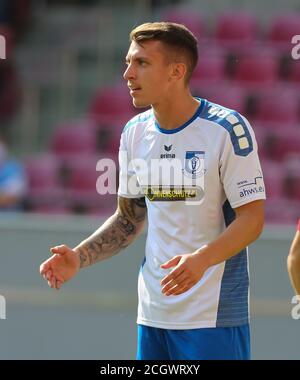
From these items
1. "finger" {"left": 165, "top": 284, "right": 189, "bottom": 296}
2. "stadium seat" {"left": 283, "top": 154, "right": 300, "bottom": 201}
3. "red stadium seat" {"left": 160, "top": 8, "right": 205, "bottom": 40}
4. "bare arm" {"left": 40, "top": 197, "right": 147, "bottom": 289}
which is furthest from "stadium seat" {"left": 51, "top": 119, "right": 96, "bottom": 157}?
"finger" {"left": 165, "top": 284, "right": 189, "bottom": 296}

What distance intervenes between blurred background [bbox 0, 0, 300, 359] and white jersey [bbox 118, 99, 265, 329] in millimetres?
2994

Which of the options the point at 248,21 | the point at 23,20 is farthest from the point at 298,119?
the point at 23,20

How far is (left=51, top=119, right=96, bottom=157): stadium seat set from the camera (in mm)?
10508

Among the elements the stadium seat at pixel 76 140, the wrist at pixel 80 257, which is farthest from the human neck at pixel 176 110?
the stadium seat at pixel 76 140

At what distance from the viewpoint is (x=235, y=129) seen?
434 cm

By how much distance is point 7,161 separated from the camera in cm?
992

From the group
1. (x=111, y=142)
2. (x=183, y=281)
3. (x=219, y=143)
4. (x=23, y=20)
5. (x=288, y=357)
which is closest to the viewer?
(x=183, y=281)

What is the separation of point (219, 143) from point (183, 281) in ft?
2.09

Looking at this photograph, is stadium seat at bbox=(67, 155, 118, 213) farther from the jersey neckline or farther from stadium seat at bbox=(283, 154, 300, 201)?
the jersey neckline

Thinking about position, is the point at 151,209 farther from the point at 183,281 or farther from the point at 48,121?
the point at 48,121

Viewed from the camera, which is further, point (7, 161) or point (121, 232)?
point (7, 161)

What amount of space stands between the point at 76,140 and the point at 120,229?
19.2ft

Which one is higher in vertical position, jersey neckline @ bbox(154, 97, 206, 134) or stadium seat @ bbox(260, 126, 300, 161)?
stadium seat @ bbox(260, 126, 300, 161)

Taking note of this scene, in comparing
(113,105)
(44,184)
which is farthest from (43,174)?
(113,105)
